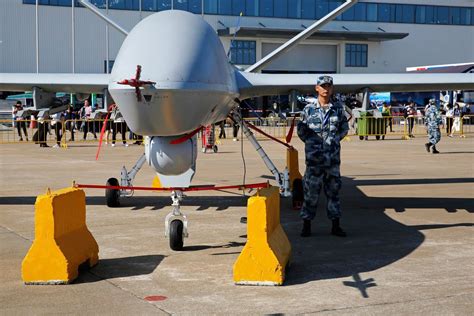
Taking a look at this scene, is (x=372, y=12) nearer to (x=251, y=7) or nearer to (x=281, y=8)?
(x=281, y=8)

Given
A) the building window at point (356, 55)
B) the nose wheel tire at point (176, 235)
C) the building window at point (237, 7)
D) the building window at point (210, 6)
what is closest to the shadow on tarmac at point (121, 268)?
the nose wheel tire at point (176, 235)

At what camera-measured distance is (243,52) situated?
64.4m

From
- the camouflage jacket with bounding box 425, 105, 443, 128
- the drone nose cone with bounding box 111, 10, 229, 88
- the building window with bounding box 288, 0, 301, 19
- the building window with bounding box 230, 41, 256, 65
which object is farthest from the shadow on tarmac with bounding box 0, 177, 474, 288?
the building window with bounding box 288, 0, 301, 19

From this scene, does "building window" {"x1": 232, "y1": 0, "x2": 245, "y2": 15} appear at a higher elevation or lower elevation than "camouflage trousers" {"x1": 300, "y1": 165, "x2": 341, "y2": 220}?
higher

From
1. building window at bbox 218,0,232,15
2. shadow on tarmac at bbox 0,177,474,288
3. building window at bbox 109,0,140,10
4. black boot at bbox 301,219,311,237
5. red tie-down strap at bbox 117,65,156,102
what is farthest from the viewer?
building window at bbox 218,0,232,15

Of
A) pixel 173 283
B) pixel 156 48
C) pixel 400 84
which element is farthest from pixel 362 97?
pixel 173 283

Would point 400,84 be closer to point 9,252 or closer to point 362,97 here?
point 362,97

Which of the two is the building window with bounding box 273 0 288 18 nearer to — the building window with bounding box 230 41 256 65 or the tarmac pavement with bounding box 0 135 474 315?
the building window with bounding box 230 41 256 65

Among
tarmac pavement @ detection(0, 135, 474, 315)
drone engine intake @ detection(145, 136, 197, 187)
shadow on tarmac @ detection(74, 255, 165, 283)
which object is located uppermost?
drone engine intake @ detection(145, 136, 197, 187)

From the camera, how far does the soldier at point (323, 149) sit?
8.88 metres

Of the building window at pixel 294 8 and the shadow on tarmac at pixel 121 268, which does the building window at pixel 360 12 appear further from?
the shadow on tarmac at pixel 121 268

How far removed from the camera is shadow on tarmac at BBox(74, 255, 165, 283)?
700 centimetres

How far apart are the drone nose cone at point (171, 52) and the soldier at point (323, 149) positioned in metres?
1.49

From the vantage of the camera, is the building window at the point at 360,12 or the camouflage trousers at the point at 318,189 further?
the building window at the point at 360,12
